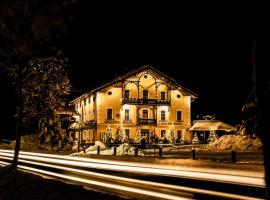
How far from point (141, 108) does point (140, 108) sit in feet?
0.55

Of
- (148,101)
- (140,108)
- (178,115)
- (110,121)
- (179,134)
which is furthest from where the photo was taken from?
(178,115)

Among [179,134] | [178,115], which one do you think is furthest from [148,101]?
[179,134]

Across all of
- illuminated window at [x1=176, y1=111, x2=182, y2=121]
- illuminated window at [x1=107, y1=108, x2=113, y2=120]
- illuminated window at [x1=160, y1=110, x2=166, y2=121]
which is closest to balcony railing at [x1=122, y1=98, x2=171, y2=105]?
illuminated window at [x1=160, y1=110, x2=166, y2=121]

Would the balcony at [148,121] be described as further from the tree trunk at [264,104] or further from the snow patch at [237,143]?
the tree trunk at [264,104]

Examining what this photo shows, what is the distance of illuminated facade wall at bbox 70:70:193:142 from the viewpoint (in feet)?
205

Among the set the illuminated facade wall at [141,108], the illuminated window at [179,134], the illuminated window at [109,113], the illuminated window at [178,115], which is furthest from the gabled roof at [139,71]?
the illuminated window at [179,134]

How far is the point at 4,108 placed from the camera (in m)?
65.8

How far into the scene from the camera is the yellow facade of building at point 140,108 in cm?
6241

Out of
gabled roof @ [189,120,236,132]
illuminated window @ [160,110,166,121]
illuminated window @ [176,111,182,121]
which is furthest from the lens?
illuminated window @ [176,111,182,121]

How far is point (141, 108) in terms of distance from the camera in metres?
64.0

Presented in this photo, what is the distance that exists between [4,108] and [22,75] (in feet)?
147

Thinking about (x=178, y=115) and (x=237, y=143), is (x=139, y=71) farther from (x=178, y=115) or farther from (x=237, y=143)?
→ (x=237, y=143)

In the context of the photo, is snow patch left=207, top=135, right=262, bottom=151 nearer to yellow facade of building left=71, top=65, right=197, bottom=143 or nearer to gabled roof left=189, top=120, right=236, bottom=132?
gabled roof left=189, top=120, right=236, bottom=132

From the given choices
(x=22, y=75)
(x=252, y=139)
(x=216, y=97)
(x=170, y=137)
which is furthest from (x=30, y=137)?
(x=216, y=97)
